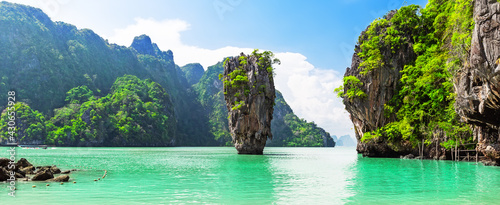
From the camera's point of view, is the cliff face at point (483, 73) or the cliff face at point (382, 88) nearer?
the cliff face at point (483, 73)

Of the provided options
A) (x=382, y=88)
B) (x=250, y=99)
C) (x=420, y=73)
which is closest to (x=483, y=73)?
(x=420, y=73)

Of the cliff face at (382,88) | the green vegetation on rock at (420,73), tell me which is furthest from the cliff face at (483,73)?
the cliff face at (382,88)

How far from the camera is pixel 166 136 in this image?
140 m

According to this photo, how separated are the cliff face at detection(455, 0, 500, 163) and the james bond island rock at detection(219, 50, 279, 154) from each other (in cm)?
3308

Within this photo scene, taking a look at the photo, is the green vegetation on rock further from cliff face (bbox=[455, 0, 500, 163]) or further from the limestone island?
the limestone island

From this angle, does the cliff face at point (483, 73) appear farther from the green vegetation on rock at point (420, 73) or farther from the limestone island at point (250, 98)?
the limestone island at point (250, 98)

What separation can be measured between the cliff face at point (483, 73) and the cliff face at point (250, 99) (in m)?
33.1

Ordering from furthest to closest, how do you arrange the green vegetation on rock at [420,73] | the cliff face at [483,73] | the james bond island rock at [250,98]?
the james bond island rock at [250,98]
the green vegetation on rock at [420,73]
the cliff face at [483,73]

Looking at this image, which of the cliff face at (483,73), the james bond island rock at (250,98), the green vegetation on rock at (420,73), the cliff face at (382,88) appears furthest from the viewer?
the james bond island rock at (250,98)

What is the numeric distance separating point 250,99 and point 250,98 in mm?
164

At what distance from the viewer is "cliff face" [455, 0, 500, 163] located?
807 inches

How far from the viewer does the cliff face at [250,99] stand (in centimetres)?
5534

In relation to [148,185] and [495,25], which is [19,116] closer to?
[148,185]

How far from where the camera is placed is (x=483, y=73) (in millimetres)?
21250
